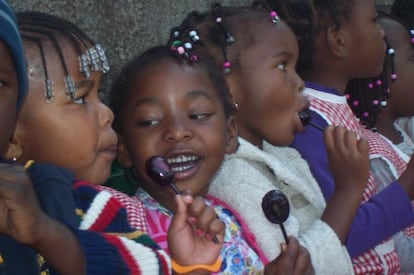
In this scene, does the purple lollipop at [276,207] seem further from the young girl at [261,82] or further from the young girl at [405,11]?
the young girl at [405,11]

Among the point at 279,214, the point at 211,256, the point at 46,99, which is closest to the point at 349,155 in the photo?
the point at 279,214

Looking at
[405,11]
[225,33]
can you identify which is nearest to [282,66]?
[225,33]

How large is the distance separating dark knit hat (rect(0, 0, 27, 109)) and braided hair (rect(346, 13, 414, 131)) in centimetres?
183

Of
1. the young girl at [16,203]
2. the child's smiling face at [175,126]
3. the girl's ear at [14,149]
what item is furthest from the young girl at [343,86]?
the young girl at [16,203]

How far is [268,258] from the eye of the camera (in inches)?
67.3

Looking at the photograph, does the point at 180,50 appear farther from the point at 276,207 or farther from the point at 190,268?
the point at 190,268

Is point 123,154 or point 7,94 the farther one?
point 123,154

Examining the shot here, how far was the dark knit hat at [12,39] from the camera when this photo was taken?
110cm

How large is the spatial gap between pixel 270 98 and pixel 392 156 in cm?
62

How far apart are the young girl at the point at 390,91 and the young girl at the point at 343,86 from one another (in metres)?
0.28

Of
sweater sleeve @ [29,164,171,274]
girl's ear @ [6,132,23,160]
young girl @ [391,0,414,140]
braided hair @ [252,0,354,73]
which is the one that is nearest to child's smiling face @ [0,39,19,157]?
sweater sleeve @ [29,164,171,274]

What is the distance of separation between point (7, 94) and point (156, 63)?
0.67 m

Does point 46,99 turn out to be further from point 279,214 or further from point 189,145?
point 279,214

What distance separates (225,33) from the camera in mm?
1964
